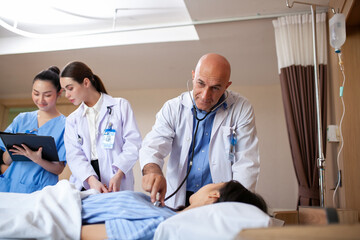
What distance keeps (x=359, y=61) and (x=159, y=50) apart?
1.85m

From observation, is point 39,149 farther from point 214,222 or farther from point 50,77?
point 214,222

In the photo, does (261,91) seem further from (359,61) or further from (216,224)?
(216,224)

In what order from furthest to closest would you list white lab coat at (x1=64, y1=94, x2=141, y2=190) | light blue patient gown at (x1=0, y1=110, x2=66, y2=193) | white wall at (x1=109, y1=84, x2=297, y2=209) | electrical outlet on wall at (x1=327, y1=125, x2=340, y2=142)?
white wall at (x1=109, y1=84, x2=297, y2=209) → electrical outlet on wall at (x1=327, y1=125, x2=340, y2=142) → light blue patient gown at (x1=0, y1=110, x2=66, y2=193) → white lab coat at (x1=64, y1=94, x2=141, y2=190)

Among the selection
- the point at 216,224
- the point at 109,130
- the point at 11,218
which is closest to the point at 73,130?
the point at 109,130

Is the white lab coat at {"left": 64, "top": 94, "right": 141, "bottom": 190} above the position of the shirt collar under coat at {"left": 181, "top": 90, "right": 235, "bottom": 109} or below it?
below

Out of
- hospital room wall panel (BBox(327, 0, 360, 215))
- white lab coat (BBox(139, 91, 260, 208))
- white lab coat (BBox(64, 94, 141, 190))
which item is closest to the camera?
white lab coat (BBox(139, 91, 260, 208))

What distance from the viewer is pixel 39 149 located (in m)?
1.98

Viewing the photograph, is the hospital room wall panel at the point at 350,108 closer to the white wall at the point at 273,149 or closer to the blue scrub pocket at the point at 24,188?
the white wall at the point at 273,149

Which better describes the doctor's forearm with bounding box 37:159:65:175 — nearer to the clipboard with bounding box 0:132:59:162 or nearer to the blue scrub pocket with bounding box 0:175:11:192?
the clipboard with bounding box 0:132:59:162

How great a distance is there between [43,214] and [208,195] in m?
0.60

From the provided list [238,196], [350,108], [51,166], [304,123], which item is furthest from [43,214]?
[350,108]

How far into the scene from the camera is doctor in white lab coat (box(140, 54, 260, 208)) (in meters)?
1.61

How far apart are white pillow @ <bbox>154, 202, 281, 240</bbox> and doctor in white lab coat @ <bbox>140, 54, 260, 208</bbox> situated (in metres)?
0.56

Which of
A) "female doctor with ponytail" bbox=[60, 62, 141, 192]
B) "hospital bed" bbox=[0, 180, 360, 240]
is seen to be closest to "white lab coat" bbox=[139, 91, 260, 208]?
"female doctor with ponytail" bbox=[60, 62, 141, 192]
